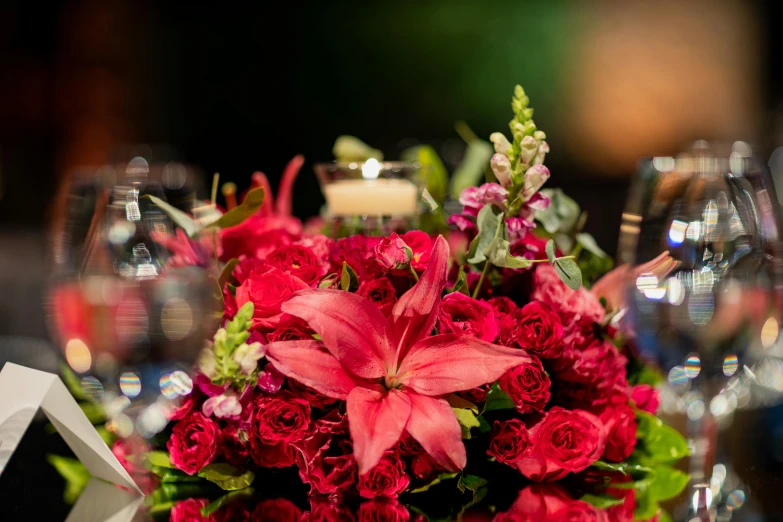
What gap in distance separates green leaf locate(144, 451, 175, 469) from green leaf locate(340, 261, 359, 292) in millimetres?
169

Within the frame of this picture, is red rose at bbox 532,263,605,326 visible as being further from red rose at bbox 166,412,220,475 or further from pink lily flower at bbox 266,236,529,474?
red rose at bbox 166,412,220,475

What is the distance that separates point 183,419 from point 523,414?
23 cm

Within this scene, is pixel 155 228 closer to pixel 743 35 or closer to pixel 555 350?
pixel 555 350

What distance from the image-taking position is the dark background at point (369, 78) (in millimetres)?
3377

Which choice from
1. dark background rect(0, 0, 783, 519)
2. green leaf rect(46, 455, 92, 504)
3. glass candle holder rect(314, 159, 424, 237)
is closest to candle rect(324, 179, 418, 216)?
glass candle holder rect(314, 159, 424, 237)

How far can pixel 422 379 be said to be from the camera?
0.50 m

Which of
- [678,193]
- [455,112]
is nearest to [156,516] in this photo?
[678,193]

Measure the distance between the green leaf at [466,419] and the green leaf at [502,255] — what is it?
10 centimetres

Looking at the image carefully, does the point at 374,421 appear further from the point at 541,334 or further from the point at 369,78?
the point at 369,78

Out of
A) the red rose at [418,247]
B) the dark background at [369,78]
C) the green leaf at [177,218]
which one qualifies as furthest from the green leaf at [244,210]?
the dark background at [369,78]

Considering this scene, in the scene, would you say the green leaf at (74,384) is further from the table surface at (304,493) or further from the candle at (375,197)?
the candle at (375,197)

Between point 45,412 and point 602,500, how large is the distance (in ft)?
1.12

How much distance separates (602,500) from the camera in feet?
1.65

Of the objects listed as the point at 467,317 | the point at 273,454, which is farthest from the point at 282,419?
the point at 467,317
